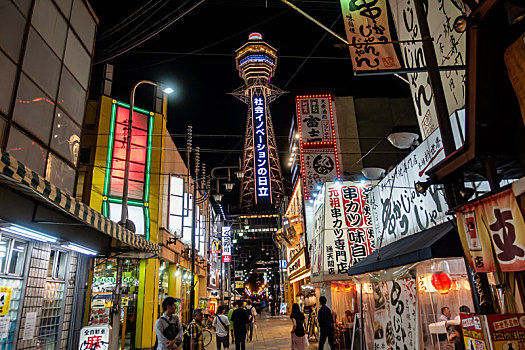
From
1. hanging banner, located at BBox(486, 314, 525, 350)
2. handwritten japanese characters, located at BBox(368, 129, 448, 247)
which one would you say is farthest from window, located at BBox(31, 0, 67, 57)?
hanging banner, located at BBox(486, 314, 525, 350)

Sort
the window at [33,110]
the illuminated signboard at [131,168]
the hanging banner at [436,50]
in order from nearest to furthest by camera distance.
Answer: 1. the hanging banner at [436,50]
2. the window at [33,110]
3. the illuminated signboard at [131,168]

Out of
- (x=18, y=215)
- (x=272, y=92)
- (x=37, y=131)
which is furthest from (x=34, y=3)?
(x=272, y=92)

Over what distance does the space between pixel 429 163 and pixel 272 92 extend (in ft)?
114

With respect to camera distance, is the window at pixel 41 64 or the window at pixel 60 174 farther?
the window at pixel 60 174

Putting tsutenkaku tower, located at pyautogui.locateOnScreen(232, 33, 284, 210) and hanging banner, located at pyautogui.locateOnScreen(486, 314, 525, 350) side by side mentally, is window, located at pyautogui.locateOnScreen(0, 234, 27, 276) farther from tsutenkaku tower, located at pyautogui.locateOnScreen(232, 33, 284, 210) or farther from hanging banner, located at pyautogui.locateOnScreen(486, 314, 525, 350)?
tsutenkaku tower, located at pyautogui.locateOnScreen(232, 33, 284, 210)

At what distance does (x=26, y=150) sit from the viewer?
8.05 meters

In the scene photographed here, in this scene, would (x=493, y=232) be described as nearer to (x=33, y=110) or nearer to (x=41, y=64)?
(x=33, y=110)

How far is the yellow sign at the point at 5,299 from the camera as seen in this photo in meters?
6.70

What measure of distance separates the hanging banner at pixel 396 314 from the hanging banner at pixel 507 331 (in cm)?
269

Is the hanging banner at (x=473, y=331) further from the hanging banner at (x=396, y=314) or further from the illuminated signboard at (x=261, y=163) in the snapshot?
the illuminated signboard at (x=261, y=163)

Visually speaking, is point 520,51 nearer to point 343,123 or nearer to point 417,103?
→ point 417,103

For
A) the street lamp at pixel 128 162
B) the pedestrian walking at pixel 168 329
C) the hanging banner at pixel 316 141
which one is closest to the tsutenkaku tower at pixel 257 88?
the hanging banner at pixel 316 141

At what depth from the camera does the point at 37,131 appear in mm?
8594

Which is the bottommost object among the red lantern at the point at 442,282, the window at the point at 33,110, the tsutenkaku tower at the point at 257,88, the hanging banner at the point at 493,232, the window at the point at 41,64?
the red lantern at the point at 442,282
